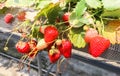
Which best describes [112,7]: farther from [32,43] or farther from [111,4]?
[32,43]

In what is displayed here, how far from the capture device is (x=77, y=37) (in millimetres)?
593

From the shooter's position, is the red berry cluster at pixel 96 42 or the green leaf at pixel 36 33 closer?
the red berry cluster at pixel 96 42

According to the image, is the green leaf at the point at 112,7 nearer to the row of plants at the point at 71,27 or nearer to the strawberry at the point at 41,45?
the row of plants at the point at 71,27

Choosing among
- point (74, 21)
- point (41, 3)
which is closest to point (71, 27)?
point (74, 21)

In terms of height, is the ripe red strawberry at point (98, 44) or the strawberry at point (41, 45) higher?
the ripe red strawberry at point (98, 44)

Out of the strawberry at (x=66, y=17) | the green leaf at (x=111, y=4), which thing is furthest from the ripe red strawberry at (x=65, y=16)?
the green leaf at (x=111, y=4)

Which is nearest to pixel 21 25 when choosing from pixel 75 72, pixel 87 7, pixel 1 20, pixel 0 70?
pixel 87 7

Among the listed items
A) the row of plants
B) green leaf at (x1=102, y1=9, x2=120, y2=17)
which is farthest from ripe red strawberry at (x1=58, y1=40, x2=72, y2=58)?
green leaf at (x1=102, y1=9, x2=120, y2=17)

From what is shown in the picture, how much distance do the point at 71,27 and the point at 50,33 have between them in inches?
2.2

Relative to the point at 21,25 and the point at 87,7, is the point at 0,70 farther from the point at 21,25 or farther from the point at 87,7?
the point at 87,7

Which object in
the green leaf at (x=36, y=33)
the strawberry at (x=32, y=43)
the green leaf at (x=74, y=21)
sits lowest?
the strawberry at (x=32, y=43)

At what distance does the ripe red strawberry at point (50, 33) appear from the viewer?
56 cm

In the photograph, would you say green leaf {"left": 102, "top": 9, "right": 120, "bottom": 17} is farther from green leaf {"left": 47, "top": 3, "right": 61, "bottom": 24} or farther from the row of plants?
green leaf {"left": 47, "top": 3, "right": 61, "bottom": 24}

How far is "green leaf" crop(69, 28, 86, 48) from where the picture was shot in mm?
591
